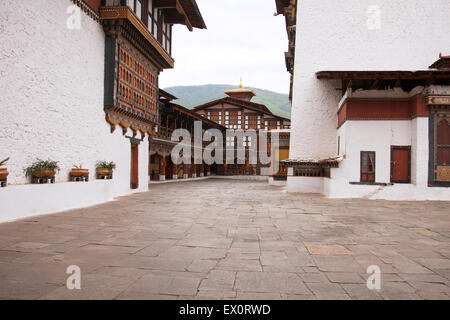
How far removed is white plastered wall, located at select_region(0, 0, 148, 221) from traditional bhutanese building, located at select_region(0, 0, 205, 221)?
2cm

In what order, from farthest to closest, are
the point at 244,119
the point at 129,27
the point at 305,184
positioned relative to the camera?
the point at 244,119 < the point at 305,184 < the point at 129,27

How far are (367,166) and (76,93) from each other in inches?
394

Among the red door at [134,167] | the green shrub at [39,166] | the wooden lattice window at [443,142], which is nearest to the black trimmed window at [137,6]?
the red door at [134,167]

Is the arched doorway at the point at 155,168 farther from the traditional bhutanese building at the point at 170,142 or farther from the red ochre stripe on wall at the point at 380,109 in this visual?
the red ochre stripe on wall at the point at 380,109

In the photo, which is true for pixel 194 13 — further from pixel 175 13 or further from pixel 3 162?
pixel 3 162

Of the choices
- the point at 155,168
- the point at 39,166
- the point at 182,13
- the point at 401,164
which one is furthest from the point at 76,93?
the point at 155,168

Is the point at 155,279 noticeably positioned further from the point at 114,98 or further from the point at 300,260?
the point at 114,98

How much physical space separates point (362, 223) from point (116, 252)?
4.84 metres

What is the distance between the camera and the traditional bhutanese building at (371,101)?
1086 cm

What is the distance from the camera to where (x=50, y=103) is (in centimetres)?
821

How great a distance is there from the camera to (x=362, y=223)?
21.4 feet

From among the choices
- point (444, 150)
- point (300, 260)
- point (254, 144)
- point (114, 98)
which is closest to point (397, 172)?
point (444, 150)

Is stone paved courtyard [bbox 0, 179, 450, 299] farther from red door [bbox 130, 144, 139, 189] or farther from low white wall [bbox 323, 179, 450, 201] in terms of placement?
red door [bbox 130, 144, 139, 189]
